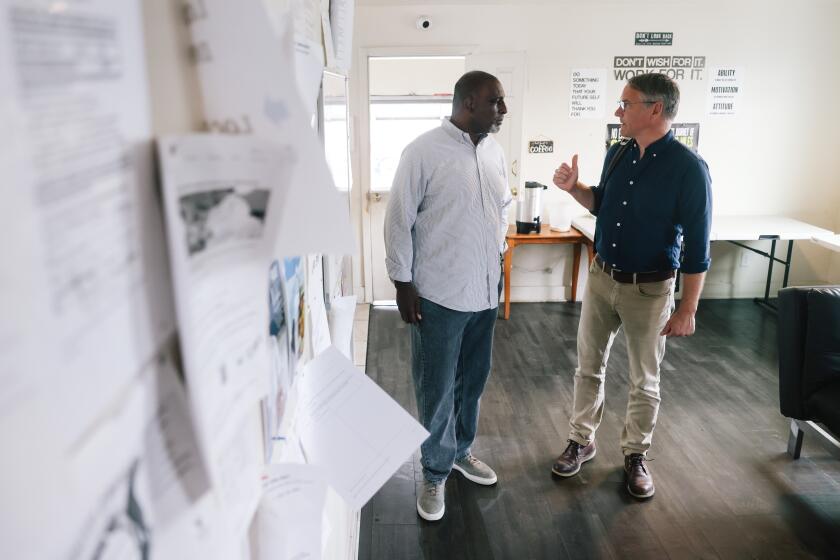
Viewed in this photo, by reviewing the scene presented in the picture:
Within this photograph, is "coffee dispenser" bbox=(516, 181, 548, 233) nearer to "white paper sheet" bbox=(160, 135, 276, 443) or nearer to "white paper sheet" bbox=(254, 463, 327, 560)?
"white paper sheet" bbox=(254, 463, 327, 560)

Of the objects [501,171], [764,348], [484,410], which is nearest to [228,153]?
[501,171]

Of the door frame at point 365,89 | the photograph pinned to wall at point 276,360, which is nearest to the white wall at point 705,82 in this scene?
the door frame at point 365,89

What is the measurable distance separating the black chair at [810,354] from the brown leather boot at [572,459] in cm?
76

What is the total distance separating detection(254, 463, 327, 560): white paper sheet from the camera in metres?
0.42

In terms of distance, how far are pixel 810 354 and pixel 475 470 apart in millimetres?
1313

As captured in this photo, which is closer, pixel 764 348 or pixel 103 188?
pixel 103 188

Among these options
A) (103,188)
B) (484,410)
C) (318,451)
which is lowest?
(484,410)

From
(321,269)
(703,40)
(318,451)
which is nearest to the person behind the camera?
(318,451)

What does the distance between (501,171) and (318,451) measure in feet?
5.03

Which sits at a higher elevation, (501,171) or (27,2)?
(27,2)

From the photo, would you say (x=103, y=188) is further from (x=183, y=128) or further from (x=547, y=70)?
(x=547, y=70)

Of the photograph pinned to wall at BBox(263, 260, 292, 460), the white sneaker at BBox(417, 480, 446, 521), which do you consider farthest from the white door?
the photograph pinned to wall at BBox(263, 260, 292, 460)

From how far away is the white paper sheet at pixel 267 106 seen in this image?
0.29m

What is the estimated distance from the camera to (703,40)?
164 inches
